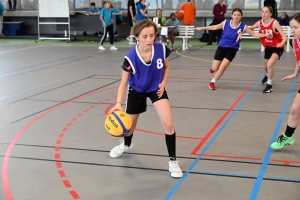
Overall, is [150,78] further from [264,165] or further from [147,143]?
[264,165]

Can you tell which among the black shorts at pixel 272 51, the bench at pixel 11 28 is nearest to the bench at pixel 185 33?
the black shorts at pixel 272 51

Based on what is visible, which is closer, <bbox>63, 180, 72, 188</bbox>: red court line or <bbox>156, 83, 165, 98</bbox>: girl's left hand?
<bbox>63, 180, 72, 188</bbox>: red court line

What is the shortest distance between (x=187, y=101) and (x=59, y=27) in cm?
1512

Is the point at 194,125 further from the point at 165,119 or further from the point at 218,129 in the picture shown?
the point at 165,119

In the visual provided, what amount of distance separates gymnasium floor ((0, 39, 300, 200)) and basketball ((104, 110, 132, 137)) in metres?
0.51

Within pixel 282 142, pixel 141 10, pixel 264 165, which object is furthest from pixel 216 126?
pixel 141 10

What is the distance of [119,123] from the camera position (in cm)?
456

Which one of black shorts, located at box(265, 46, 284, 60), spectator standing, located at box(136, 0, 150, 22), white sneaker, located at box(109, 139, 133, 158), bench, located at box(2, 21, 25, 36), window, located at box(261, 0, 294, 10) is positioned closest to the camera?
white sneaker, located at box(109, 139, 133, 158)

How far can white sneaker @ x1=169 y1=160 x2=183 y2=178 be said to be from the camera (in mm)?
4633

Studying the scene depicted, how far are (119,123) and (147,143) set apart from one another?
1.33 meters

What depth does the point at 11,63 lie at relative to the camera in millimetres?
13742

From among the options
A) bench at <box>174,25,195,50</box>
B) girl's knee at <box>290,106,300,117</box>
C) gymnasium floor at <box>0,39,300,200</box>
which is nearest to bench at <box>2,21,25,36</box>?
bench at <box>174,25,195,50</box>

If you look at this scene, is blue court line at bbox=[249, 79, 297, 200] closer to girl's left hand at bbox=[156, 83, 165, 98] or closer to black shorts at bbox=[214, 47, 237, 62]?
girl's left hand at bbox=[156, 83, 165, 98]

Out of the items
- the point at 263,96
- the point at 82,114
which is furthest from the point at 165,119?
the point at 263,96
